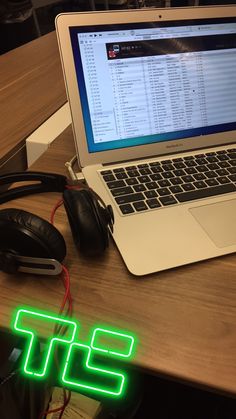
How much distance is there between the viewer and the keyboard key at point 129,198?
0.59 meters

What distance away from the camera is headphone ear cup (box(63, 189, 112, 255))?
48 cm

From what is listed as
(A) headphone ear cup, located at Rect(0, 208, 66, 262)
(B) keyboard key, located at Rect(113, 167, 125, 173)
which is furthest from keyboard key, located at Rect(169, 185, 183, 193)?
(A) headphone ear cup, located at Rect(0, 208, 66, 262)

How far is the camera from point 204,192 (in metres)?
0.62

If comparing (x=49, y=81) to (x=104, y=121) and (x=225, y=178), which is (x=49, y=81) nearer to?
(x=104, y=121)

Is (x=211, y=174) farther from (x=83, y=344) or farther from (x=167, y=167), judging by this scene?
(x=83, y=344)

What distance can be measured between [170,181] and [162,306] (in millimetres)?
262

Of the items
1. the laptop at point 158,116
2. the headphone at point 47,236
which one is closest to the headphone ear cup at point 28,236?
the headphone at point 47,236

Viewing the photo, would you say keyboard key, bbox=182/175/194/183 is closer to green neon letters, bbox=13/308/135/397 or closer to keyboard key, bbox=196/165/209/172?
keyboard key, bbox=196/165/209/172

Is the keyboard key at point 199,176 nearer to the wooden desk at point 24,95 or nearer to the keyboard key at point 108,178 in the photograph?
the keyboard key at point 108,178

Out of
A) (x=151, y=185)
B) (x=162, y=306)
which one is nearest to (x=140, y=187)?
(x=151, y=185)

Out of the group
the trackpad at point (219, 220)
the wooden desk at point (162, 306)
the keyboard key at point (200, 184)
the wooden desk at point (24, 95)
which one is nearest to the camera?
the wooden desk at point (162, 306)

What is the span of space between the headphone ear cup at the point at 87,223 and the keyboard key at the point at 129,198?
3.6 inches

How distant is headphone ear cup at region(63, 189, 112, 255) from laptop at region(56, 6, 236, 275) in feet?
0.16

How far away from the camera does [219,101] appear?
2.35 feet
